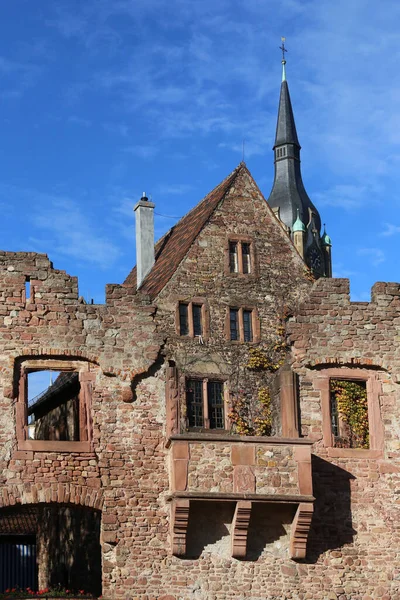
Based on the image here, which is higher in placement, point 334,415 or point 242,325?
point 242,325

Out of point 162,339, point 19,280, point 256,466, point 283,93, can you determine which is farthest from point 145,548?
point 283,93

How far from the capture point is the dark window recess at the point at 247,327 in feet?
100

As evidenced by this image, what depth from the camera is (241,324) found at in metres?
30.5

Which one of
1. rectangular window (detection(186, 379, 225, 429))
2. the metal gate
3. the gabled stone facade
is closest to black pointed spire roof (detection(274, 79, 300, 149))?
the metal gate

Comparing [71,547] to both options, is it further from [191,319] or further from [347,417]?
[347,417]

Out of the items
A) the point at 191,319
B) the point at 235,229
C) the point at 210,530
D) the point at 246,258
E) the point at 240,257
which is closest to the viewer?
the point at 210,530

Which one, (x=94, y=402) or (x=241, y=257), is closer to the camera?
(x=94, y=402)

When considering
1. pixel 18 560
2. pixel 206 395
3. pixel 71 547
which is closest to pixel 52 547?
pixel 71 547

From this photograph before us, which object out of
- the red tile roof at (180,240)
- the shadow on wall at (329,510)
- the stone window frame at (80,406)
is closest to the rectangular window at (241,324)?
the red tile roof at (180,240)

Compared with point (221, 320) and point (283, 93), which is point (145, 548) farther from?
point (283, 93)

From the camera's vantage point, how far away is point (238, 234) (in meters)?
31.5

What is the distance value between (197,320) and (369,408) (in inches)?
185

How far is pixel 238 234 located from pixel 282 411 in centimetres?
480

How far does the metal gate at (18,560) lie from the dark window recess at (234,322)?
10.4 metres
